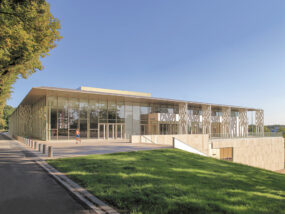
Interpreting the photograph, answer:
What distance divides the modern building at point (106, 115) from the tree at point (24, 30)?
1250cm

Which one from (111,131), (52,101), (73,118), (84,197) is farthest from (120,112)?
(84,197)

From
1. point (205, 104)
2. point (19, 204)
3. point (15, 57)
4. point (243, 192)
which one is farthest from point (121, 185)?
point (205, 104)

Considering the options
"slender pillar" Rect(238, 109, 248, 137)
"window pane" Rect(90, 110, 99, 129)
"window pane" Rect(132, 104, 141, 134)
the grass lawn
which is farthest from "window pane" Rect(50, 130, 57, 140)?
"slender pillar" Rect(238, 109, 248, 137)

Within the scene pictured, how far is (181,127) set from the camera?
1480 inches

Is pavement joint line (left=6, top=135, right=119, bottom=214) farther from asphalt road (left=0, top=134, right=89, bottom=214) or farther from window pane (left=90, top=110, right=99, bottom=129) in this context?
window pane (left=90, top=110, right=99, bottom=129)

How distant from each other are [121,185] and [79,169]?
3253mm

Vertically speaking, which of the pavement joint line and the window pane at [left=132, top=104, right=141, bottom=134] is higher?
the window pane at [left=132, top=104, right=141, bottom=134]

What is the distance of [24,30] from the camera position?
9.61 metres

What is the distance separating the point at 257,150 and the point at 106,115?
29.5 metres

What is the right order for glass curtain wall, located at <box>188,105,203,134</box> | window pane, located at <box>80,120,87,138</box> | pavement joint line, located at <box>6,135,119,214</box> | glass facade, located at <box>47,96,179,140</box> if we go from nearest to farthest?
1. pavement joint line, located at <box>6,135,119,214</box>
2. glass facade, located at <box>47,96,179,140</box>
3. window pane, located at <box>80,120,87,138</box>
4. glass curtain wall, located at <box>188,105,203,134</box>

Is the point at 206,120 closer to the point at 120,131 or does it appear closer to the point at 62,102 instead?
the point at 120,131

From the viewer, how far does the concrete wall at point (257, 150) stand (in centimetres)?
3241

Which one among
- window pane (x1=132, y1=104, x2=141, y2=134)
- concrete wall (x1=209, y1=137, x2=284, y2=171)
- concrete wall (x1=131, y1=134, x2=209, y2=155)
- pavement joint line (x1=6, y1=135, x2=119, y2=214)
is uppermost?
window pane (x1=132, y1=104, x2=141, y2=134)

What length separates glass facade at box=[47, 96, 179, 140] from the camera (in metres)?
27.2
